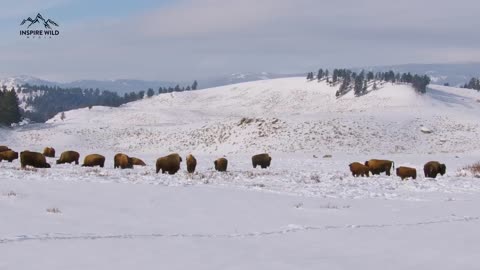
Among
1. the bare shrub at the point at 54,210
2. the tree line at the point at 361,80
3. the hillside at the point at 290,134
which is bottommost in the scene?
the hillside at the point at 290,134

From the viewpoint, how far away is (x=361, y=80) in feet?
440

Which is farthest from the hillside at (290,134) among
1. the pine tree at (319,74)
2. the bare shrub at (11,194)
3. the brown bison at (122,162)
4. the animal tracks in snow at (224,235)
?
the pine tree at (319,74)

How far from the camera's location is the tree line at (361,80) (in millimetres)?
130625

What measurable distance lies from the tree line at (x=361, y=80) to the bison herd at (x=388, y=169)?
10126cm

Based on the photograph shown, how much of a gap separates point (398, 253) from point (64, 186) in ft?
35.7

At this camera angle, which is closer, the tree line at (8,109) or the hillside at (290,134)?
the hillside at (290,134)

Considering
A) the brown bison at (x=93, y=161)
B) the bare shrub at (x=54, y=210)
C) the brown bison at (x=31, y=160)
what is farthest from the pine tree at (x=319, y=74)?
the bare shrub at (x=54, y=210)

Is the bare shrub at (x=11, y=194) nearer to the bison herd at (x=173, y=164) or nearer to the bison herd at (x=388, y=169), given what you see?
the bison herd at (x=173, y=164)

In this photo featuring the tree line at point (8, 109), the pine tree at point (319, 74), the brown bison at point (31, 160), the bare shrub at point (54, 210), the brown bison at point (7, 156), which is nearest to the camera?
the bare shrub at point (54, 210)

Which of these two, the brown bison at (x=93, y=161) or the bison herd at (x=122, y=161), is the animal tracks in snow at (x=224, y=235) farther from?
the brown bison at (x=93, y=161)

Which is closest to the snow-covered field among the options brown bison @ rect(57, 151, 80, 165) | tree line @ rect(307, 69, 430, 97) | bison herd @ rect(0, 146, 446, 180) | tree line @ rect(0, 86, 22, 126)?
bison herd @ rect(0, 146, 446, 180)

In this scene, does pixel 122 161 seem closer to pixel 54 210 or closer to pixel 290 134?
pixel 54 210

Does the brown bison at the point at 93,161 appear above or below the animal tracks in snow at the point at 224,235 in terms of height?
Result: below

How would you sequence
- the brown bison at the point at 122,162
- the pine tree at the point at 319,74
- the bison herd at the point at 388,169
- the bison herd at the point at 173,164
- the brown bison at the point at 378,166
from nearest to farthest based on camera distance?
the bison herd at the point at 173,164, the bison herd at the point at 388,169, the brown bison at the point at 122,162, the brown bison at the point at 378,166, the pine tree at the point at 319,74
